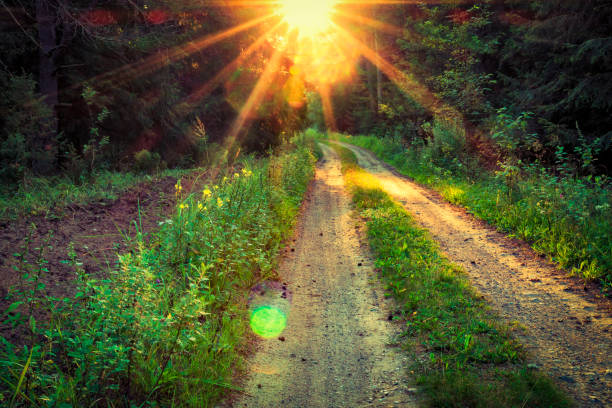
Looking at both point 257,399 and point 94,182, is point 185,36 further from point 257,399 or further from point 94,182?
point 257,399

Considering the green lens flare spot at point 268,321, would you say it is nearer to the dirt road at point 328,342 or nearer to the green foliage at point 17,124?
the dirt road at point 328,342

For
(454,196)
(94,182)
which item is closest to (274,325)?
(94,182)

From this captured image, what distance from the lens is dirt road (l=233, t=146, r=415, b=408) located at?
3439 mm

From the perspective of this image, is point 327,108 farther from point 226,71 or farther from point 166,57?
point 166,57

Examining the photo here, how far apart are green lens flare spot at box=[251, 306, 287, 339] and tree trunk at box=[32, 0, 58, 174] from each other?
9.49m

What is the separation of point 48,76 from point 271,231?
10583 mm

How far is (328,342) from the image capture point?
435cm

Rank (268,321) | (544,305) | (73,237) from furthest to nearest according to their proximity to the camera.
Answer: (73,237)
(544,305)
(268,321)

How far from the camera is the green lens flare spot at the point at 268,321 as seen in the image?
14.9 ft

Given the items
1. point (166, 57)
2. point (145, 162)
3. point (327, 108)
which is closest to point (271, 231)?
point (145, 162)

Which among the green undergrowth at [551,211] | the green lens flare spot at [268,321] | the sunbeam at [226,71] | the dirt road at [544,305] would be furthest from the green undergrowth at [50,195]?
the sunbeam at [226,71]

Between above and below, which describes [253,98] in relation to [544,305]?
above

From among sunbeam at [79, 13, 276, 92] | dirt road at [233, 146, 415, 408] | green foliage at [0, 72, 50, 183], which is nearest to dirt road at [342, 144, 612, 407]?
dirt road at [233, 146, 415, 408]

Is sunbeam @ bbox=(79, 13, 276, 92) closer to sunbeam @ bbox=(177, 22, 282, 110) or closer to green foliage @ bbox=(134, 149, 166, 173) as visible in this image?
sunbeam @ bbox=(177, 22, 282, 110)
